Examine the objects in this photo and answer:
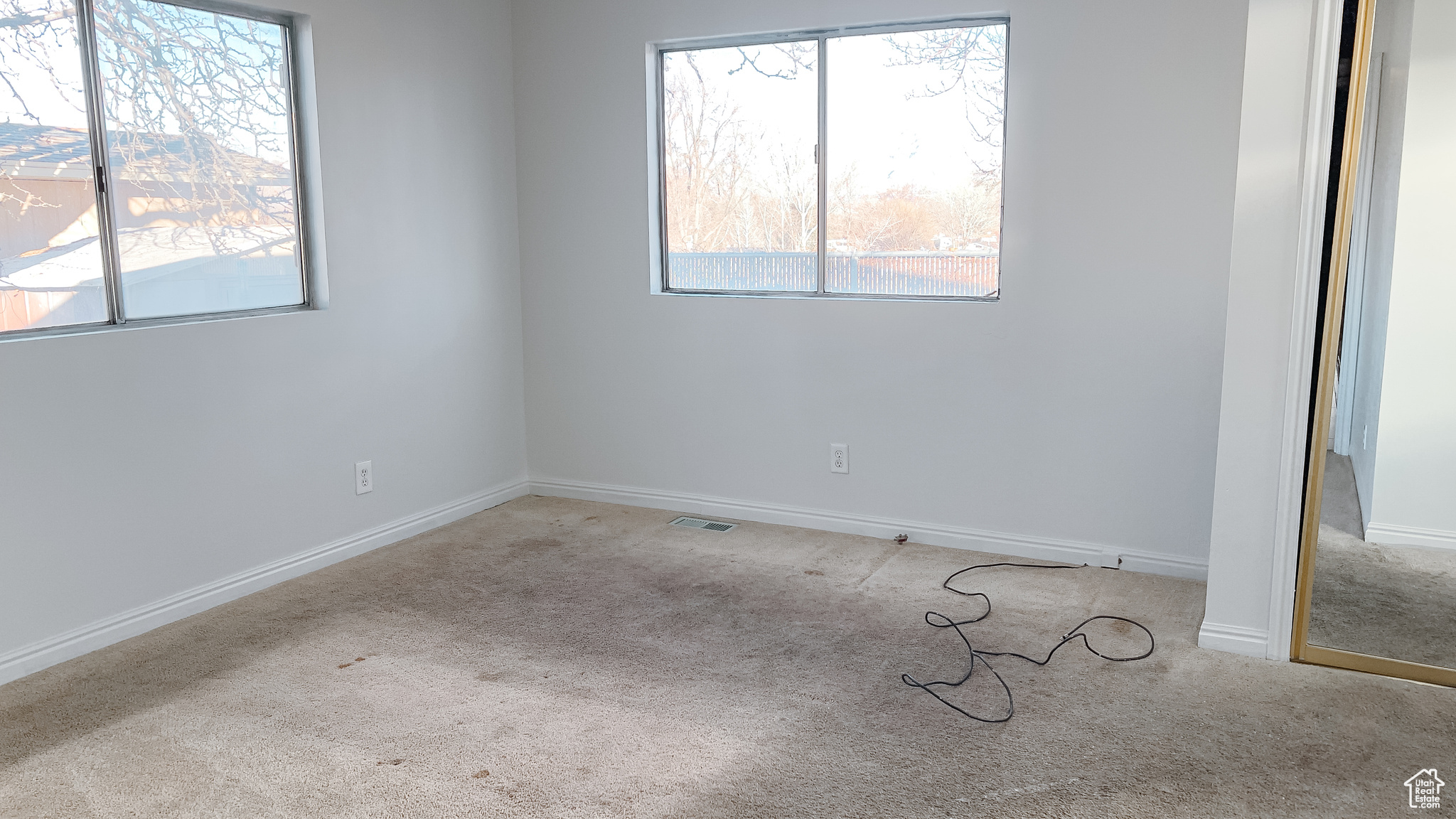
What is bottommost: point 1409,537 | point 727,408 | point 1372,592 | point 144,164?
point 1372,592

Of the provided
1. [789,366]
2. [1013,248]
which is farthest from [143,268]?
[1013,248]

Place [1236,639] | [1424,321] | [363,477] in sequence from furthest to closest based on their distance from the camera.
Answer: [363,477] → [1236,639] → [1424,321]

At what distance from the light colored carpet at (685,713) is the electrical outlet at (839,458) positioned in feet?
2.05

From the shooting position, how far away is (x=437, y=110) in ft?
13.5

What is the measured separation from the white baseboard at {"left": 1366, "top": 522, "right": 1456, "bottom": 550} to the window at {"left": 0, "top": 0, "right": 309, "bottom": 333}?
3.62 meters

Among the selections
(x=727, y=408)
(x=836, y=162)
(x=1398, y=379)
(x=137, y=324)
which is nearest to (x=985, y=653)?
(x=1398, y=379)

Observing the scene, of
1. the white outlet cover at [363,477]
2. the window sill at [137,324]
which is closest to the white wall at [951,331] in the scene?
the white outlet cover at [363,477]

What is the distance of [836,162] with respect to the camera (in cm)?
399

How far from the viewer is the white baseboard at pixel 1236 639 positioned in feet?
9.29

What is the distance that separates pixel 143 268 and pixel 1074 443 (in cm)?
326

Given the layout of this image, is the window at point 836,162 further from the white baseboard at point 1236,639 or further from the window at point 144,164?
the window at point 144,164

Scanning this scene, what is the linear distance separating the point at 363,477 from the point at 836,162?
2.29m

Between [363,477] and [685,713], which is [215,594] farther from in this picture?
[685,713]

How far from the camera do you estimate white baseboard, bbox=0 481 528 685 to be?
2.85m
